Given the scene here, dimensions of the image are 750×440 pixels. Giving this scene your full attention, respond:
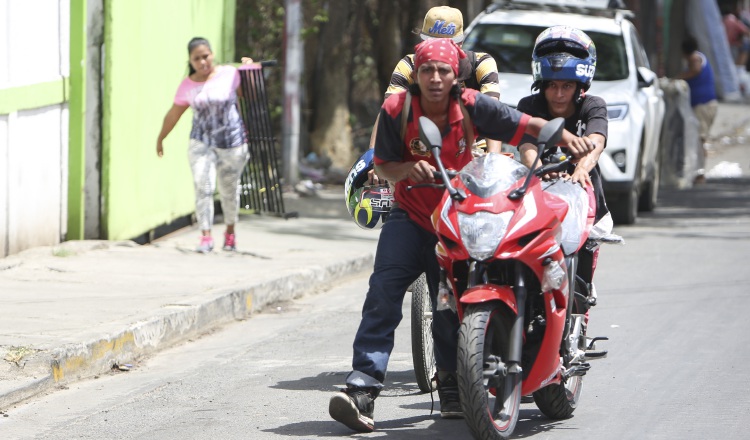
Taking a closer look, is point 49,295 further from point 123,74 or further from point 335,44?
point 335,44

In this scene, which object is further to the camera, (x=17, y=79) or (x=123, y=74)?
(x=123, y=74)

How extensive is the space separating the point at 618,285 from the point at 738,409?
414 centimetres

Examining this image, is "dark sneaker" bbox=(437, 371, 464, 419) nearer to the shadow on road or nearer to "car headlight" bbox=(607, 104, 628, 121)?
"car headlight" bbox=(607, 104, 628, 121)

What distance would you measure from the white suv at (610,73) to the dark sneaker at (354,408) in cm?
756

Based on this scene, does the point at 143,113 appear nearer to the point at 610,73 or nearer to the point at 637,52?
the point at 610,73

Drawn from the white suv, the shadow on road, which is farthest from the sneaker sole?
the shadow on road

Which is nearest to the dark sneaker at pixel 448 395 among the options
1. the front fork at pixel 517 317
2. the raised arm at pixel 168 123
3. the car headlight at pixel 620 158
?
the front fork at pixel 517 317

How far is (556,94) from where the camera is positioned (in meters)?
6.23

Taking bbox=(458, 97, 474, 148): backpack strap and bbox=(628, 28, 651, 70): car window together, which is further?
bbox=(628, 28, 651, 70): car window

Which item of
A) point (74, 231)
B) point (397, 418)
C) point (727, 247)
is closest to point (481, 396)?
point (397, 418)

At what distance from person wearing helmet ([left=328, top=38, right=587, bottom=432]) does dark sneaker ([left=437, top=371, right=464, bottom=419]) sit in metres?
0.15

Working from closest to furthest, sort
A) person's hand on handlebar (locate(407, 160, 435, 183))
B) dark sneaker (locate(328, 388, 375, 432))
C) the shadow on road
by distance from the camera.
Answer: person's hand on handlebar (locate(407, 160, 435, 183)), dark sneaker (locate(328, 388, 375, 432)), the shadow on road

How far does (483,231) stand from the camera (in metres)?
5.24

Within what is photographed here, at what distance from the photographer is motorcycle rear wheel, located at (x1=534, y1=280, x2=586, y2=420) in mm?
5965
